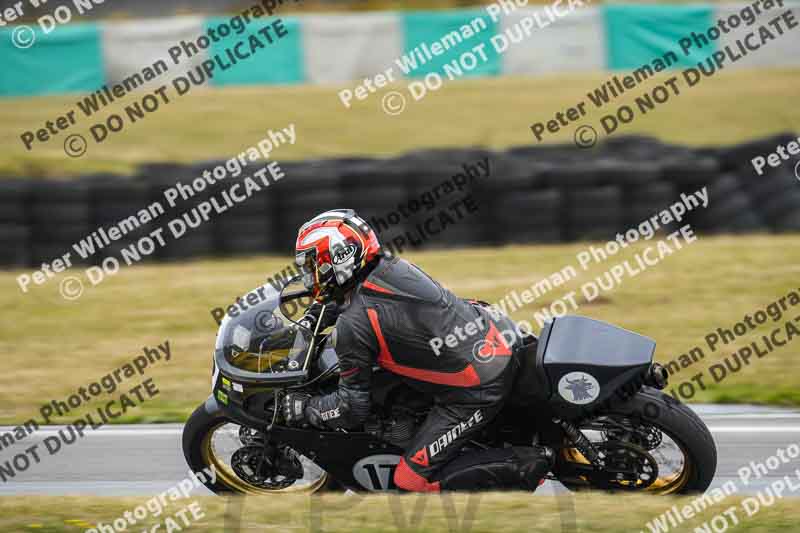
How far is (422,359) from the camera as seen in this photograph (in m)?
5.19

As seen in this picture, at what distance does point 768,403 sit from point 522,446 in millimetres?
3005

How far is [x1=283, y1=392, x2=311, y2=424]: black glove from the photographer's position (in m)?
5.37

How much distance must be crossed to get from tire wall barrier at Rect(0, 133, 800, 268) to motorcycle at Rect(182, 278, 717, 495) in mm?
6400

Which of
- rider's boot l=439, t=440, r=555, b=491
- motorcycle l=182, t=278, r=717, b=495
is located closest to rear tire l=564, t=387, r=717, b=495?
motorcycle l=182, t=278, r=717, b=495

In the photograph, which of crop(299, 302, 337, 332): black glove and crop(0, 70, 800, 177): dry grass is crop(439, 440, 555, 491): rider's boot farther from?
crop(0, 70, 800, 177): dry grass

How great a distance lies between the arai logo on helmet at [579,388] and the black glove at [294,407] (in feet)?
4.59

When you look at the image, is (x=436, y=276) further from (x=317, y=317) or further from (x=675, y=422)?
(x=675, y=422)

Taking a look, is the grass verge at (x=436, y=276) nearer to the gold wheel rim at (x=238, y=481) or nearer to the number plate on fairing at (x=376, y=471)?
the gold wheel rim at (x=238, y=481)

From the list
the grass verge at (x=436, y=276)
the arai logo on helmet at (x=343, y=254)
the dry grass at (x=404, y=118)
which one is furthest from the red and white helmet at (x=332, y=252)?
the dry grass at (x=404, y=118)

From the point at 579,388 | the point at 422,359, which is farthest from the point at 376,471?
the point at 579,388

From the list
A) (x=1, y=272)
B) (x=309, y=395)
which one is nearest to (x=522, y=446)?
(x=309, y=395)

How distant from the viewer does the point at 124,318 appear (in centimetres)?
1046

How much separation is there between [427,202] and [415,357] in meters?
6.79

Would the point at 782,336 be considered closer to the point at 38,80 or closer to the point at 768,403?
the point at 768,403
